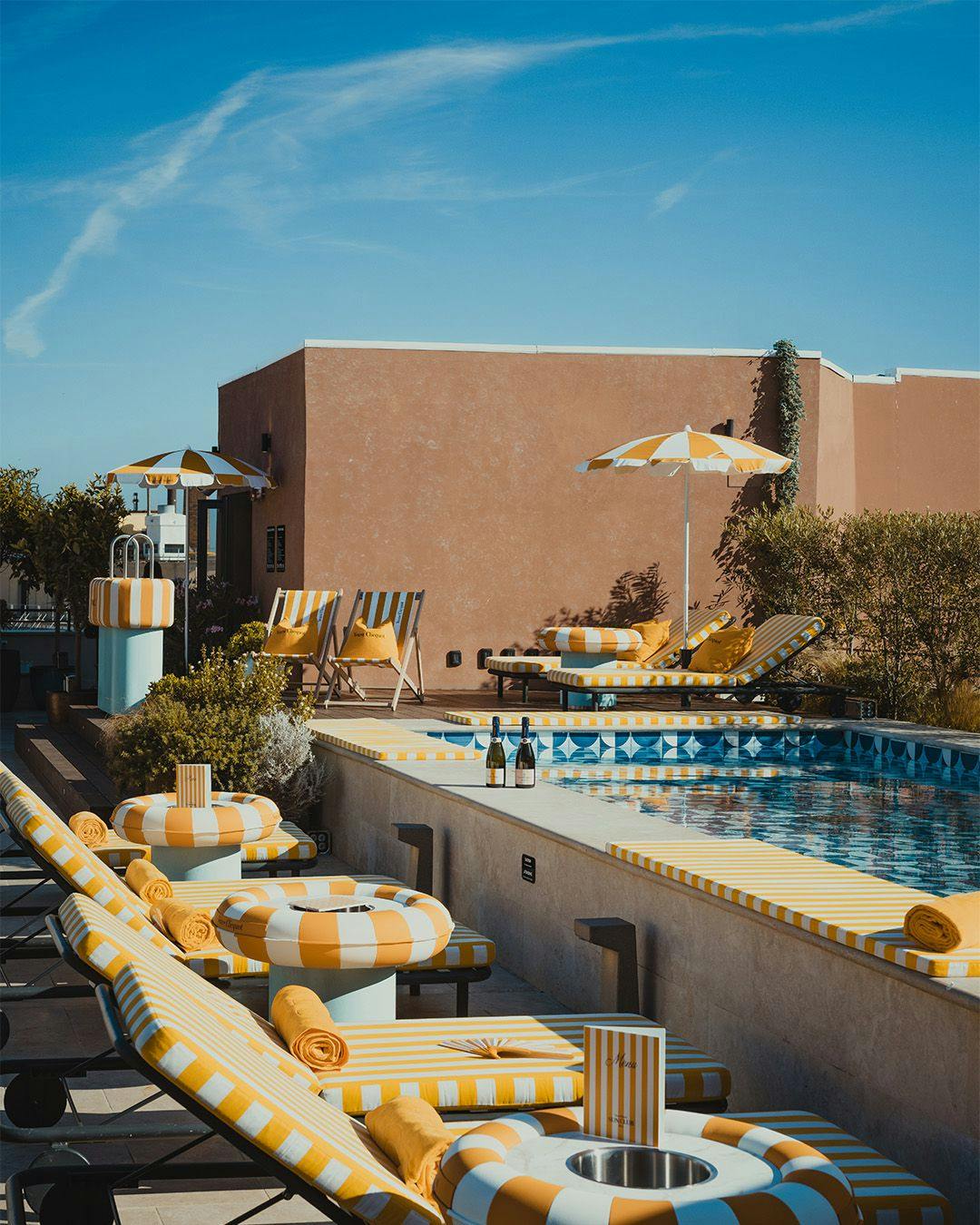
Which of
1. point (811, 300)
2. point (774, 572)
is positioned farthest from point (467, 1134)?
point (811, 300)

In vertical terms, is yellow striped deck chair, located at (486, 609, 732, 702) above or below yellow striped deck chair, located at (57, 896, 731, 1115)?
above

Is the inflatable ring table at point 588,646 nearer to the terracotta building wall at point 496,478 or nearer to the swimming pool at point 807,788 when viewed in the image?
the terracotta building wall at point 496,478

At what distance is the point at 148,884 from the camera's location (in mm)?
5539

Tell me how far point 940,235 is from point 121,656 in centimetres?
919

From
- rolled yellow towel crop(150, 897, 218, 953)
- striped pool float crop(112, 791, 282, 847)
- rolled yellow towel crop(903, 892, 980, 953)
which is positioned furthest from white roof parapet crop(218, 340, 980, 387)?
rolled yellow towel crop(903, 892, 980, 953)

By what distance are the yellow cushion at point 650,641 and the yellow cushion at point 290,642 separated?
9.81 ft

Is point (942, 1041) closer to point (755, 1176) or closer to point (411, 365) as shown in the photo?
point (755, 1176)

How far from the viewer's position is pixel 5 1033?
4.54m

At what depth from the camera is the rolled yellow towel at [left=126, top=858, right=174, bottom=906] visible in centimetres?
552

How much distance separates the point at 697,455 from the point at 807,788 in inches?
181

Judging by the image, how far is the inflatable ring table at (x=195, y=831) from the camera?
6.35m

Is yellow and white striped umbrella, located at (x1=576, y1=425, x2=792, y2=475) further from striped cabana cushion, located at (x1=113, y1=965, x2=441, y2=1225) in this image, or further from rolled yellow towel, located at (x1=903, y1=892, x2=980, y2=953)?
striped cabana cushion, located at (x1=113, y1=965, x2=441, y2=1225)

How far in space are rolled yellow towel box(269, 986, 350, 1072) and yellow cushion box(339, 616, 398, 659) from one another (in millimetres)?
8835

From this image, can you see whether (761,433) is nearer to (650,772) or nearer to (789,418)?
(789,418)
